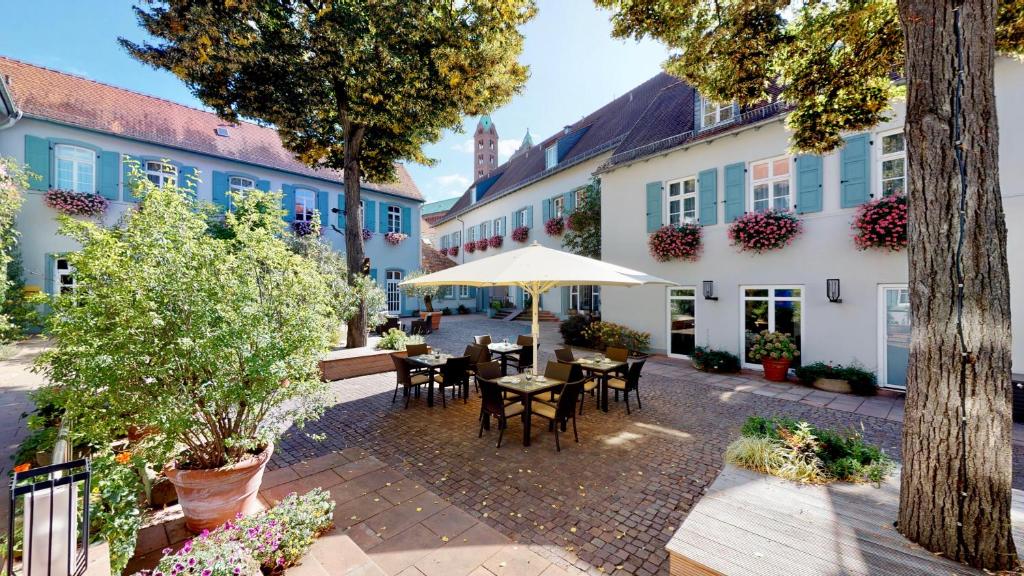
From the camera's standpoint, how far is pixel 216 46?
7.07 m

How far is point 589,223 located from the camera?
1432cm

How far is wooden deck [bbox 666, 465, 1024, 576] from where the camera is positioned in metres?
2.27

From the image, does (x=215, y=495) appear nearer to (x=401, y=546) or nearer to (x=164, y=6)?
(x=401, y=546)

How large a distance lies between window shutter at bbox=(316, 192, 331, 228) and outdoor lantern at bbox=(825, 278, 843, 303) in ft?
57.1

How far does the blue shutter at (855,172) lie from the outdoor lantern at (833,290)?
1.58 meters

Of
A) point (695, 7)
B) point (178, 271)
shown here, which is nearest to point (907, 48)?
point (695, 7)

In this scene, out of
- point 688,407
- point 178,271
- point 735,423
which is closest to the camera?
point 178,271

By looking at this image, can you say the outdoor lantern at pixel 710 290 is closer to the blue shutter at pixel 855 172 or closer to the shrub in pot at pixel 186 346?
the blue shutter at pixel 855 172

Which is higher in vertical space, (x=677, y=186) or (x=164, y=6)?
(x=164, y=6)

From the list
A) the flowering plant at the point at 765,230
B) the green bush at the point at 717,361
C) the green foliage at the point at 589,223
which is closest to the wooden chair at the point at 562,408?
the green bush at the point at 717,361

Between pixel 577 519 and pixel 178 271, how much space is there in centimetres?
386

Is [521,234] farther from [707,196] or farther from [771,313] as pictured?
[771,313]

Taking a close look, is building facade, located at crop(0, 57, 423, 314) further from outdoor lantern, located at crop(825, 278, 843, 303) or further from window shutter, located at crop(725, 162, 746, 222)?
outdoor lantern, located at crop(825, 278, 843, 303)

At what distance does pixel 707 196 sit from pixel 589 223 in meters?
4.73
